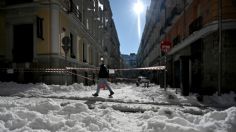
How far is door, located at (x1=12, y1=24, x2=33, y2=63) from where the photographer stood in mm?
18562

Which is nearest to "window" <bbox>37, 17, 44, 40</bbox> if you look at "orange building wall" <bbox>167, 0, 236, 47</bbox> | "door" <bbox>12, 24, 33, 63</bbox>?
"door" <bbox>12, 24, 33, 63</bbox>

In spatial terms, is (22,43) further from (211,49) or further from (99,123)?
(99,123)

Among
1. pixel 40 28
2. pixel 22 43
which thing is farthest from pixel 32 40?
pixel 40 28

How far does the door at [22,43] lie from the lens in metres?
18.6

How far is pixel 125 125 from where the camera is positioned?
5898mm

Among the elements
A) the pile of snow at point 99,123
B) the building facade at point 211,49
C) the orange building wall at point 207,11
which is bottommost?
the pile of snow at point 99,123

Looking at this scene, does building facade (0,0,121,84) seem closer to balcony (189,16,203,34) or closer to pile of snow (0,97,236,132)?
balcony (189,16,203,34)

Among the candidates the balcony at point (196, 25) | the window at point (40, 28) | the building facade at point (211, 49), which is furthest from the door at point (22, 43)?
the balcony at point (196, 25)

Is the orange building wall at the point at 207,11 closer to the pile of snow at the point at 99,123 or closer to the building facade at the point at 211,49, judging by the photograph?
the building facade at the point at 211,49

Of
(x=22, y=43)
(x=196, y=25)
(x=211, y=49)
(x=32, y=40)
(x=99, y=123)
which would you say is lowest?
(x=99, y=123)

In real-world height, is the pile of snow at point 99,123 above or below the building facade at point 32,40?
below

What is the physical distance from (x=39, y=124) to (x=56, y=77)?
12.9m

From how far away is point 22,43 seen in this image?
18766 millimetres

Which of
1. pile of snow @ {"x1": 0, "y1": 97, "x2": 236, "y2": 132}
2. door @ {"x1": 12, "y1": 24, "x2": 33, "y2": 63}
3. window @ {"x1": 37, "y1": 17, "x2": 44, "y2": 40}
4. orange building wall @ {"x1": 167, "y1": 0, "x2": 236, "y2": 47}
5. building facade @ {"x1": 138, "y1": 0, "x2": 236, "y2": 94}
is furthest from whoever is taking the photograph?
door @ {"x1": 12, "y1": 24, "x2": 33, "y2": 63}
